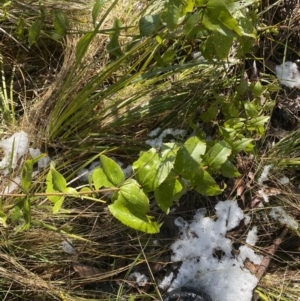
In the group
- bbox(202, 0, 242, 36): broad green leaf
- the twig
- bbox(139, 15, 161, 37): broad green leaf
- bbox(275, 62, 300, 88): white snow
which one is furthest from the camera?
bbox(275, 62, 300, 88): white snow

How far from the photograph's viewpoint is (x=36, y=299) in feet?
4.34

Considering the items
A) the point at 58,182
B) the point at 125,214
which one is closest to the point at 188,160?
the point at 125,214

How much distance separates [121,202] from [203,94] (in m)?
0.59

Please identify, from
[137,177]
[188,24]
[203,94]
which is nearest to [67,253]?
[137,177]

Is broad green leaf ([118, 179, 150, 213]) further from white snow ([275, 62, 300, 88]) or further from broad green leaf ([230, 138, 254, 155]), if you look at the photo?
white snow ([275, 62, 300, 88])

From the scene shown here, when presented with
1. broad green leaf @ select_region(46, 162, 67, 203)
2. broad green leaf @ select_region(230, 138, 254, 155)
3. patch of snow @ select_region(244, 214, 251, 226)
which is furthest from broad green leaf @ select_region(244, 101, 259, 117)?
broad green leaf @ select_region(46, 162, 67, 203)

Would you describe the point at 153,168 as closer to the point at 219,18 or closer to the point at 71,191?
the point at 71,191

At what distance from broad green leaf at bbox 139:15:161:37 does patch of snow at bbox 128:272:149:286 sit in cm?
72

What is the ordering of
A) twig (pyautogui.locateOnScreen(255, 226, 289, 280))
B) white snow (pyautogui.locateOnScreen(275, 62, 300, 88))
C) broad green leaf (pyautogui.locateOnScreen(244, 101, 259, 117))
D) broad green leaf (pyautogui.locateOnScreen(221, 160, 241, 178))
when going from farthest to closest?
white snow (pyautogui.locateOnScreen(275, 62, 300, 88)) → twig (pyautogui.locateOnScreen(255, 226, 289, 280)) → broad green leaf (pyautogui.locateOnScreen(244, 101, 259, 117)) → broad green leaf (pyautogui.locateOnScreen(221, 160, 241, 178))

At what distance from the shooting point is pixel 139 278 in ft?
4.43

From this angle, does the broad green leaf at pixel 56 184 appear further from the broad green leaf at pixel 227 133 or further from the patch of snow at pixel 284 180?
the patch of snow at pixel 284 180

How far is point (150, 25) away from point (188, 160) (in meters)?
0.31

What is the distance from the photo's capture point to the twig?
1.35 meters

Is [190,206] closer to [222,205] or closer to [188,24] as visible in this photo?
[222,205]
